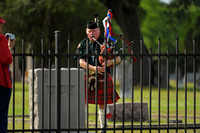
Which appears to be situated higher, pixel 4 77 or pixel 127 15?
pixel 127 15

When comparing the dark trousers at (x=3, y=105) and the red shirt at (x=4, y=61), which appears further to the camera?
the dark trousers at (x=3, y=105)

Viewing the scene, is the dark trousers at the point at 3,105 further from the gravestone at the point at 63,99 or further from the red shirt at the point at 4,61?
the gravestone at the point at 63,99

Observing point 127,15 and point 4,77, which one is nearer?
point 4,77

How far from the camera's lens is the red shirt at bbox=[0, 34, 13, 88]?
659 centimetres

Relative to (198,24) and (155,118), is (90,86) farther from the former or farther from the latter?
(198,24)

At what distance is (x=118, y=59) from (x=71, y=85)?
2.89ft

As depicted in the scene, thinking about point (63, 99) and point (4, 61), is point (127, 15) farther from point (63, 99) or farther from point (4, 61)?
point (4, 61)

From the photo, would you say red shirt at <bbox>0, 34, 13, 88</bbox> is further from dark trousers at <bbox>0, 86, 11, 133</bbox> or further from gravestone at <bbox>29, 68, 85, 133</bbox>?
gravestone at <bbox>29, 68, 85, 133</bbox>

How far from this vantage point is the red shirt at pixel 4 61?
6.59m

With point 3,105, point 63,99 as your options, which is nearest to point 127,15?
point 63,99

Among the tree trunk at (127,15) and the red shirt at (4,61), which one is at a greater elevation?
the tree trunk at (127,15)

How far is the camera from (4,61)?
21.6 feet

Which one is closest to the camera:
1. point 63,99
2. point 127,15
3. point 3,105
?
point 3,105

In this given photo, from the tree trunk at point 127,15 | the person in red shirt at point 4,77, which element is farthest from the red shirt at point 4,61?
the tree trunk at point 127,15
